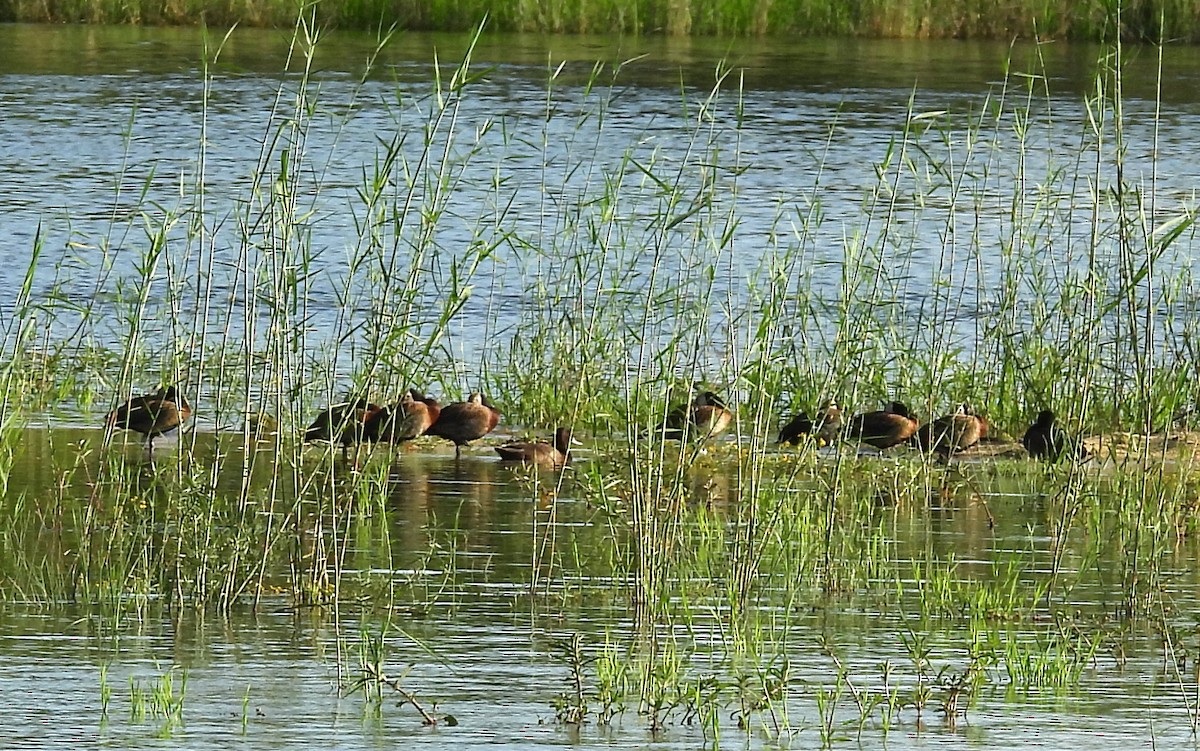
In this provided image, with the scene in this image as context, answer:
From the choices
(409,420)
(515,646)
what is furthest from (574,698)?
(409,420)

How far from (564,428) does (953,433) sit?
1.70 m

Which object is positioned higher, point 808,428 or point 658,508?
point 658,508

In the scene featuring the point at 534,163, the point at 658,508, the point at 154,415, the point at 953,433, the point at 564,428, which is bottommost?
the point at 534,163

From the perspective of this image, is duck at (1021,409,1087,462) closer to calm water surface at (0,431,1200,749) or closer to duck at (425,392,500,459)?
calm water surface at (0,431,1200,749)

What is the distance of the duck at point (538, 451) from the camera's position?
31.1 ft

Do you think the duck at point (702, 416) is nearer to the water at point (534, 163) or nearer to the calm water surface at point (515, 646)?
the water at point (534, 163)

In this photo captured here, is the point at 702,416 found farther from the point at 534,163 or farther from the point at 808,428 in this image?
the point at 534,163

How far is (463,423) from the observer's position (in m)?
10.1

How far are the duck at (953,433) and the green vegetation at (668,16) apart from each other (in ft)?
82.4

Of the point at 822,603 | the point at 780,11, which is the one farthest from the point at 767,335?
the point at 780,11

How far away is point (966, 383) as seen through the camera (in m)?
11.2

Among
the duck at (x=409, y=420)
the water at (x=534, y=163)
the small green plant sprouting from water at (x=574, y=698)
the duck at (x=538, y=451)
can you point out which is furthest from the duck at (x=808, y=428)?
the small green plant sprouting from water at (x=574, y=698)

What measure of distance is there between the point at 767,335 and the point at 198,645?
7.87ft

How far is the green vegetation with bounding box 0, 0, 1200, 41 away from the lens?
3475cm
